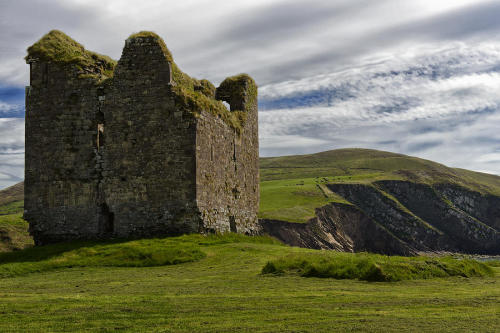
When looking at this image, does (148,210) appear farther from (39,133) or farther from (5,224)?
(5,224)

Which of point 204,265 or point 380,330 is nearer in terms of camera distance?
point 380,330

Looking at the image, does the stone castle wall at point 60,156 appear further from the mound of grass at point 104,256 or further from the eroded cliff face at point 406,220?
the eroded cliff face at point 406,220

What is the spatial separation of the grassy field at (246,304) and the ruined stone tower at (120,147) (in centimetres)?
813

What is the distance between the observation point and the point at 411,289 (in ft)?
42.3

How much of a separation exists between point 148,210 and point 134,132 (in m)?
3.87

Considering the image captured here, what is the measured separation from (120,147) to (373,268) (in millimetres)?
15289

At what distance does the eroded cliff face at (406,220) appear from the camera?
117375 millimetres

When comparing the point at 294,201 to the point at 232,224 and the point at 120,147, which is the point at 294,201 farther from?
the point at 120,147

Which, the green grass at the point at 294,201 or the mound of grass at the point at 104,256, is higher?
the mound of grass at the point at 104,256

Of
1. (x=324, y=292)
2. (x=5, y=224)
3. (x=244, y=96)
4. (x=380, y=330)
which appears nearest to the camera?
(x=380, y=330)

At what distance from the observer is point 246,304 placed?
10.9 meters

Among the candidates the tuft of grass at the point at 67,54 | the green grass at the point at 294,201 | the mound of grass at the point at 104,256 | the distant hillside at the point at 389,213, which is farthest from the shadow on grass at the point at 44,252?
the distant hillside at the point at 389,213

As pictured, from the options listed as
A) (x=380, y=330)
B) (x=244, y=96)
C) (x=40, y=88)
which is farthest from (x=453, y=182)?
(x=380, y=330)

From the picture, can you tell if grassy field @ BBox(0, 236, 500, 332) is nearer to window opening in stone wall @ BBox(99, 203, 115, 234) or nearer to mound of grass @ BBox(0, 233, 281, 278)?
mound of grass @ BBox(0, 233, 281, 278)
